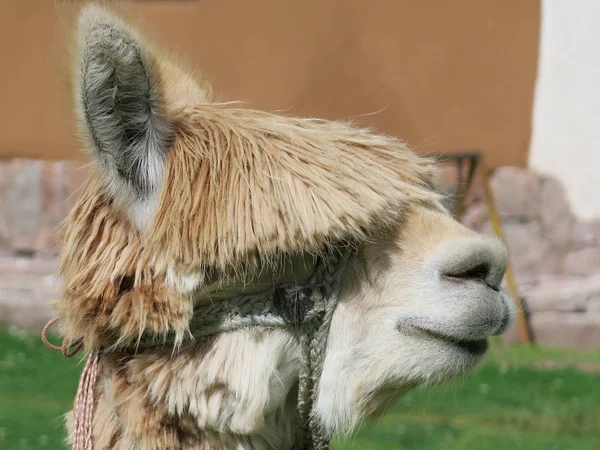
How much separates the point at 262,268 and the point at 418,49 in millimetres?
6493

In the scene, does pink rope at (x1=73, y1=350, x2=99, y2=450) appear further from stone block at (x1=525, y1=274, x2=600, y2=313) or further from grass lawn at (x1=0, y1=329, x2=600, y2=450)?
stone block at (x1=525, y1=274, x2=600, y2=313)

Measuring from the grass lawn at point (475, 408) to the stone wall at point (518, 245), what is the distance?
1.23 feet

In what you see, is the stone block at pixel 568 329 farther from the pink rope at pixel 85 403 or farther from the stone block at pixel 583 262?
the pink rope at pixel 85 403

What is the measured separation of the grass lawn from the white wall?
154cm

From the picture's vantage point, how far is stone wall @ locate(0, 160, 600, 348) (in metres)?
8.23

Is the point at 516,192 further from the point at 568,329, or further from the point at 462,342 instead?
the point at 462,342

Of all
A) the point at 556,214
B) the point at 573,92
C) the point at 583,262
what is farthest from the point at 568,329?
the point at 573,92

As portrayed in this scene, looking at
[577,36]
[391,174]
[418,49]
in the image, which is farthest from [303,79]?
[391,174]

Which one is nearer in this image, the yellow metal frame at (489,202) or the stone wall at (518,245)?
the yellow metal frame at (489,202)

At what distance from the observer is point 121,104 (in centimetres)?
211

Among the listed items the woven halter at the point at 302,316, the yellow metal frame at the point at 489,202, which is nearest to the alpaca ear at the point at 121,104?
the woven halter at the point at 302,316

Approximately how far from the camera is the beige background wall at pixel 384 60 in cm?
824

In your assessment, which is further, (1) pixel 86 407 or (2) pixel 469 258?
(1) pixel 86 407

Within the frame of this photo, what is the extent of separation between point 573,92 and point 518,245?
1416 millimetres
